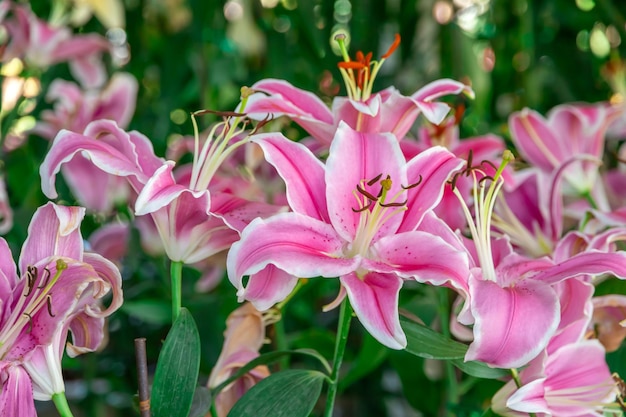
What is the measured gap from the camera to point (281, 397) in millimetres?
392

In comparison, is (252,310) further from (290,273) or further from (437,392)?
(437,392)

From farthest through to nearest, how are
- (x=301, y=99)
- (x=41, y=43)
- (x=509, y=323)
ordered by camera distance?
(x=41, y=43)
(x=301, y=99)
(x=509, y=323)

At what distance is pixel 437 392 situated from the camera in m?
0.67

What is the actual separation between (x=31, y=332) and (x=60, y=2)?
2.43 feet

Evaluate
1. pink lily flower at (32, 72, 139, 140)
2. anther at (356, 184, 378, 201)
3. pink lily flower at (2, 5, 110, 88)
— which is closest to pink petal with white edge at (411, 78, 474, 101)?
anther at (356, 184, 378, 201)

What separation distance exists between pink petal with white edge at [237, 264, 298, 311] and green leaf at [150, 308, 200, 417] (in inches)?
1.7

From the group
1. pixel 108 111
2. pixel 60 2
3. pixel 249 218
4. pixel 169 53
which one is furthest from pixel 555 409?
pixel 60 2

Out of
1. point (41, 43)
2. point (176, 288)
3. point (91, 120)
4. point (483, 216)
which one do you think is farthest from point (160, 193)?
point (41, 43)

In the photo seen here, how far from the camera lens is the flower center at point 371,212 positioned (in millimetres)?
383

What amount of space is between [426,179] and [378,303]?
0.24ft

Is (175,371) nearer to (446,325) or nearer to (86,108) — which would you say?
(446,325)

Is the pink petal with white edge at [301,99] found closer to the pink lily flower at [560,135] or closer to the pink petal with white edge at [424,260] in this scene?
the pink petal with white edge at [424,260]

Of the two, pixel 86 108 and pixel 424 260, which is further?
pixel 86 108

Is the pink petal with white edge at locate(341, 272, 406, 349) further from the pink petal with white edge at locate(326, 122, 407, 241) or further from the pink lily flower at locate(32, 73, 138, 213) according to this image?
the pink lily flower at locate(32, 73, 138, 213)
